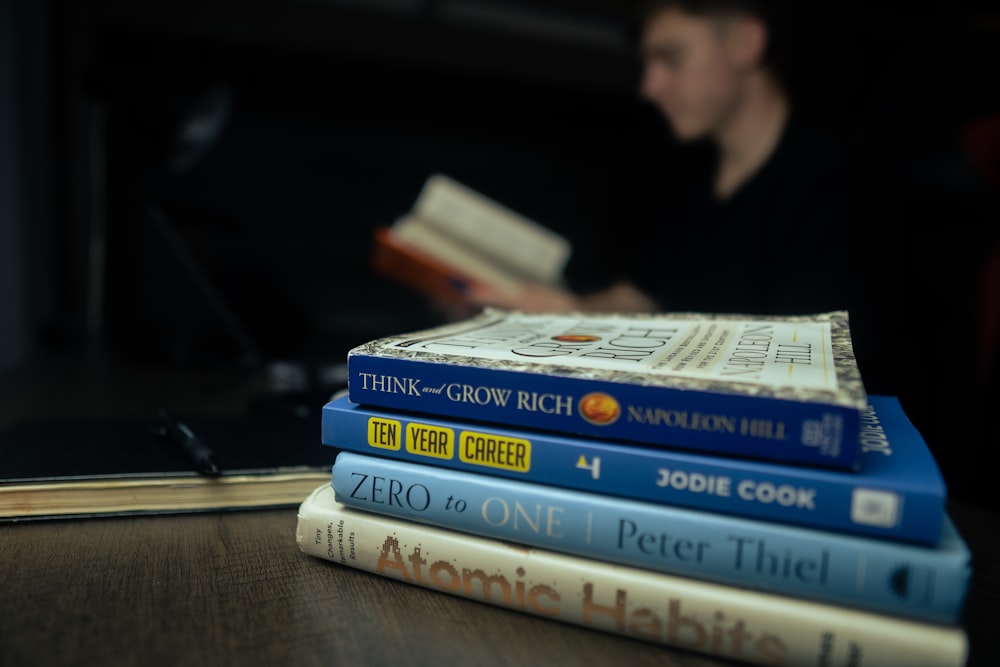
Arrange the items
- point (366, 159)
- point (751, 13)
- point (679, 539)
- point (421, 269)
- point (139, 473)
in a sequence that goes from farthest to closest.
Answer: point (366, 159) → point (751, 13) → point (421, 269) → point (139, 473) → point (679, 539)

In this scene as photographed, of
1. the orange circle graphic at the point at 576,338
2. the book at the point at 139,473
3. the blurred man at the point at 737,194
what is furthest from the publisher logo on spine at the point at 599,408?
the blurred man at the point at 737,194

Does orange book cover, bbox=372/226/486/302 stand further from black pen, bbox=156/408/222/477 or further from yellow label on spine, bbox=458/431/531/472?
yellow label on spine, bbox=458/431/531/472

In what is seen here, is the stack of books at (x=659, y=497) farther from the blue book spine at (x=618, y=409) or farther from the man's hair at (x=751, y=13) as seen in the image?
the man's hair at (x=751, y=13)

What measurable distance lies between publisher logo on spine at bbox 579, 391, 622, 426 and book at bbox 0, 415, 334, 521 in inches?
8.1

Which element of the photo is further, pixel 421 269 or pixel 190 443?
pixel 421 269

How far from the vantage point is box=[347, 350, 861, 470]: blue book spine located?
27 centimetres

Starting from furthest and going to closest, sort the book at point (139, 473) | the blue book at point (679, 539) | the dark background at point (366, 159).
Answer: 1. the dark background at point (366, 159)
2. the book at point (139, 473)
3. the blue book at point (679, 539)

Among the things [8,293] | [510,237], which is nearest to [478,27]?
[510,237]

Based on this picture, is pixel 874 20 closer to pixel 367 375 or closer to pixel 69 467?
pixel 367 375

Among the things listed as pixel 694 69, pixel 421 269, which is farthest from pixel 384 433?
pixel 694 69

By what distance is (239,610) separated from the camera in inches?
12.1

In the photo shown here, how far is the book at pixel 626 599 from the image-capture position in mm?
259

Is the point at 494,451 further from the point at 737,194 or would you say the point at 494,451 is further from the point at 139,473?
the point at 737,194

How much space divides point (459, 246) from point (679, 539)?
741mm
